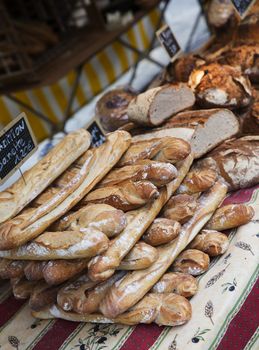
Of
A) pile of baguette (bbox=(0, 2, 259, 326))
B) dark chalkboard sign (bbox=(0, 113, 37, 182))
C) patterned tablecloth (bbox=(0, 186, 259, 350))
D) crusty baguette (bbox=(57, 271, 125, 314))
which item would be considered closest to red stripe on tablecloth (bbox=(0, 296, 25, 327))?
patterned tablecloth (bbox=(0, 186, 259, 350))

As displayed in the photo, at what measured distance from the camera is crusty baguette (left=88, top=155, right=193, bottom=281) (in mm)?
1391

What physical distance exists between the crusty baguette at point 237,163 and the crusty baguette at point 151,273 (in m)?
0.22

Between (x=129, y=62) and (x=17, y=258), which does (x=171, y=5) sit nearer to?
(x=129, y=62)

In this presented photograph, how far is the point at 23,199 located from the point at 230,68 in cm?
124

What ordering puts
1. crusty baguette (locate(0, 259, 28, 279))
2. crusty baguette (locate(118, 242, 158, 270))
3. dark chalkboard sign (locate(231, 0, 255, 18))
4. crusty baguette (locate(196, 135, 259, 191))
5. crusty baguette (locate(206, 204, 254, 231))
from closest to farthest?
crusty baguette (locate(118, 242, 158, 270))
crusty baguette (locate(0, 259, 28, 279))
crusty baguette (locate(206, 204, 254, 231))
crusty baguette (locate(196, 135, 259, 191))
dark chalkboard sign (locate(231, 0, 255, 18))

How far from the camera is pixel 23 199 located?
64.6 inches

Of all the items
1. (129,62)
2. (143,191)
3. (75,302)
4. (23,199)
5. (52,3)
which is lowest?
(129,62)

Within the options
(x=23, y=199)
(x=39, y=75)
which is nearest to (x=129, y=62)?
(x=39, y=75)

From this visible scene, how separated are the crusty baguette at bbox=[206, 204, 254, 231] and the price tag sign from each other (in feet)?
3.91

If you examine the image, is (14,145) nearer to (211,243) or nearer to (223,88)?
(211,243)

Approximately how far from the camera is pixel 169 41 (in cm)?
264

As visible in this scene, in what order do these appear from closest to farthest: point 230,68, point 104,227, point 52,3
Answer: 1. point 104,227
2. point 230,68
3. point 52,3

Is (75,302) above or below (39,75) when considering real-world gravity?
below

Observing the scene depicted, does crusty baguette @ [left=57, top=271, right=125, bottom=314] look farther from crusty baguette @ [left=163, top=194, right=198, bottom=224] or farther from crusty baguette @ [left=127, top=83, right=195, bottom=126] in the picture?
crusty baguette @ [left=127, top=83, right=195, bottom=126]
